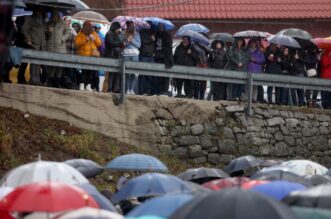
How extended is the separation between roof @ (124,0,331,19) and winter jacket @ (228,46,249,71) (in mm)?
11503

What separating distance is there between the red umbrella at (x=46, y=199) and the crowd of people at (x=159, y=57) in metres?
9.68

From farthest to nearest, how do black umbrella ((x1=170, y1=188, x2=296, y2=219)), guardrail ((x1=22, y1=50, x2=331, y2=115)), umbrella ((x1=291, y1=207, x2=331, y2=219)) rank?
1. guardrail ((x1=22, y1=50, x2=331, y2=115))
2. umbrella ((x1=291, y1=207, x2=331, y2=219))
3. black umbrella ((x1=170, y1=188, x2=296, y2=219))

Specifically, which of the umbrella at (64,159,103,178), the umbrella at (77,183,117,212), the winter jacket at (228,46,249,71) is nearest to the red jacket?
the winter jacket at (228,46,249,71)

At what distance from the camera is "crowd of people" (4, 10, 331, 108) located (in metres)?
20.4

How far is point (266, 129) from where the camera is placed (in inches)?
878

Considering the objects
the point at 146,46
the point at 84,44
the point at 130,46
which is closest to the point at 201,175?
the point at 84,44

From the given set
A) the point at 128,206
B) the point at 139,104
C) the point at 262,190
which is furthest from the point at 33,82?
the point at 262,190

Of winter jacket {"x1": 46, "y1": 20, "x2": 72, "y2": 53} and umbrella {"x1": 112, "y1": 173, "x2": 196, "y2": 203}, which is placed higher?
winter jacket {"x1": 46, "y1": 20, "x2": 72, "y2": 53}

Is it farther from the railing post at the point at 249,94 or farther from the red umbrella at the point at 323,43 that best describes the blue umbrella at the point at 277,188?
the red umbrella at the point at 323,43

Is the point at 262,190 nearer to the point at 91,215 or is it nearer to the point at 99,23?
the point at 91,215

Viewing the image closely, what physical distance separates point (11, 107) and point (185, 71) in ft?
11.8

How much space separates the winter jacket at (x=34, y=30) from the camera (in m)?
20.1

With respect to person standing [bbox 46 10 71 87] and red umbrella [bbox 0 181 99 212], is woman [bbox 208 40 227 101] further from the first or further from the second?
red umbrella [bbox 0 181 99 212]

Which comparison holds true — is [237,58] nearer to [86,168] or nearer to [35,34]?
[35,34]
